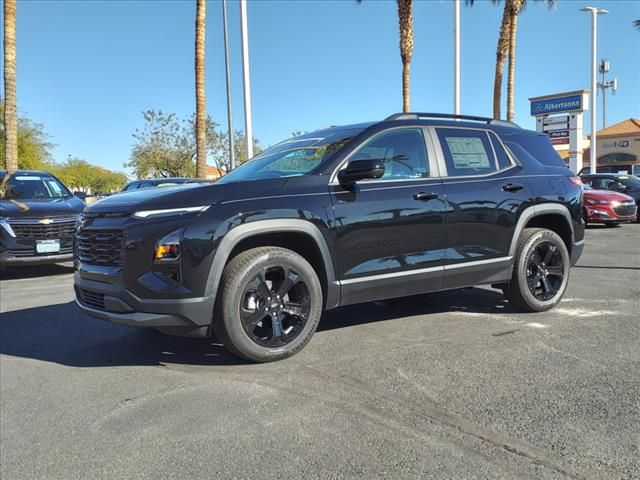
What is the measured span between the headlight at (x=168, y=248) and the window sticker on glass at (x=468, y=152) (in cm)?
263

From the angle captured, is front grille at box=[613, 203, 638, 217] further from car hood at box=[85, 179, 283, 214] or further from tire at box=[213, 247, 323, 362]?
car hood at box=[85, 179, 283, 214]

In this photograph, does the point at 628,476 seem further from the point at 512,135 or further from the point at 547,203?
the point at 512,135

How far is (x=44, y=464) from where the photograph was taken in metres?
2.70

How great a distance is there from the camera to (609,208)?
1452 cm

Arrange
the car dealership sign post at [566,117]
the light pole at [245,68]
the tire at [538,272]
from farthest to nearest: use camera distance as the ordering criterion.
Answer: the car dealership sign post at [566,117] < the light pole at [245,68] < the tire at [538,272]

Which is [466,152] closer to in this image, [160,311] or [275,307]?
[275,307]

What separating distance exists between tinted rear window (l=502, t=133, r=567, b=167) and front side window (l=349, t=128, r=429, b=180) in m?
1.15

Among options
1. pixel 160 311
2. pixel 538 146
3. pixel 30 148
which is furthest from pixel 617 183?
pixel 30 148

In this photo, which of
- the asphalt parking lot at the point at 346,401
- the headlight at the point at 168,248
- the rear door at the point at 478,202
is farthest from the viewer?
the rear door at the point at 478,202

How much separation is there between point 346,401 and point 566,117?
27199 mm

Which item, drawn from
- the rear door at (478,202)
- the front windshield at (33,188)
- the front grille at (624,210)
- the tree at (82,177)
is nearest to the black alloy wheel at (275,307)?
the rear door at (478,202)

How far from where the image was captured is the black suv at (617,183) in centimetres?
1685

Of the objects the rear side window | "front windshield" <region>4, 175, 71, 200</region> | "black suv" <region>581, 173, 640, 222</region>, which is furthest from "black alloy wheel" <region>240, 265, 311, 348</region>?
"black suv" <region>581, 173, 640, 222</region>

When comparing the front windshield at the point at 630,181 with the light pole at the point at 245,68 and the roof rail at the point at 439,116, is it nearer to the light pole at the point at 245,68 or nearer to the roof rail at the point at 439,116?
the light pole at the point at 245,68
